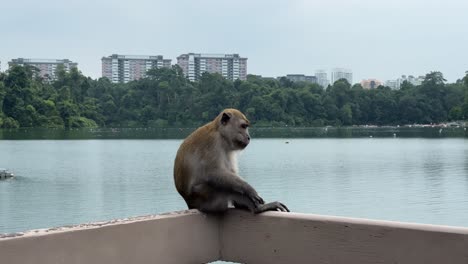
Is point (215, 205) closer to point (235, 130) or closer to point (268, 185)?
point (235, 130)

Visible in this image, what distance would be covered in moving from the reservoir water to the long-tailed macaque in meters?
12.2

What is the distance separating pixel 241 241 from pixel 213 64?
192 metres

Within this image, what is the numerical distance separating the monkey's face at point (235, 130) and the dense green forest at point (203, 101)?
10124cm

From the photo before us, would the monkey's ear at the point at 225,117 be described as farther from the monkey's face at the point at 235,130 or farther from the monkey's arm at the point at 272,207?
the monkey's arm at the point at 272,207

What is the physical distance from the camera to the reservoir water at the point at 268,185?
2955 cm

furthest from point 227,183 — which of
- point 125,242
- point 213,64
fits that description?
point 213,64

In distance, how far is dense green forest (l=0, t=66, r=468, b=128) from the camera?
4190 inches

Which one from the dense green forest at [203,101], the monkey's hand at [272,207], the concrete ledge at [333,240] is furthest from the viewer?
the dense green forest at [203,101]

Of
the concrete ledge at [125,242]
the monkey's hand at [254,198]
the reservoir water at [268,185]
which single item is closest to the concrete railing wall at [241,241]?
the concrete ledge at [125,242]

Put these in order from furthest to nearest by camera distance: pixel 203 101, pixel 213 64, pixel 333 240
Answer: pixel 213 64
pixel 203 101
pixel 333 240

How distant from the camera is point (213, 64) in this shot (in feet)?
636

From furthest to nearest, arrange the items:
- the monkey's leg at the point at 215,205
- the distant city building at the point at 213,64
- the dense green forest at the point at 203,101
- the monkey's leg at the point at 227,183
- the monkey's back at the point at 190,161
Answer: the distant city building at the point at 213,64, the dense green forest at the point at 203,101, the monkey's back at the point at 190,161, the monkey's leg at the point at 227,183, the monkey's leg at the point at 215,205

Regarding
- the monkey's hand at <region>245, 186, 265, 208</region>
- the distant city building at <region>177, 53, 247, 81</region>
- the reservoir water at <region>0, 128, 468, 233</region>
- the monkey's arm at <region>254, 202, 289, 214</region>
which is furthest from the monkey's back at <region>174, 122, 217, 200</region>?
the distant city building at <region>177, 53, 247, 81</region>

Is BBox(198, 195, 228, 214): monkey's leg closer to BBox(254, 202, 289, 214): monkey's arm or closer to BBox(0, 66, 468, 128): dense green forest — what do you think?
BBox(254, 202, 289, 214): monkey's arm
